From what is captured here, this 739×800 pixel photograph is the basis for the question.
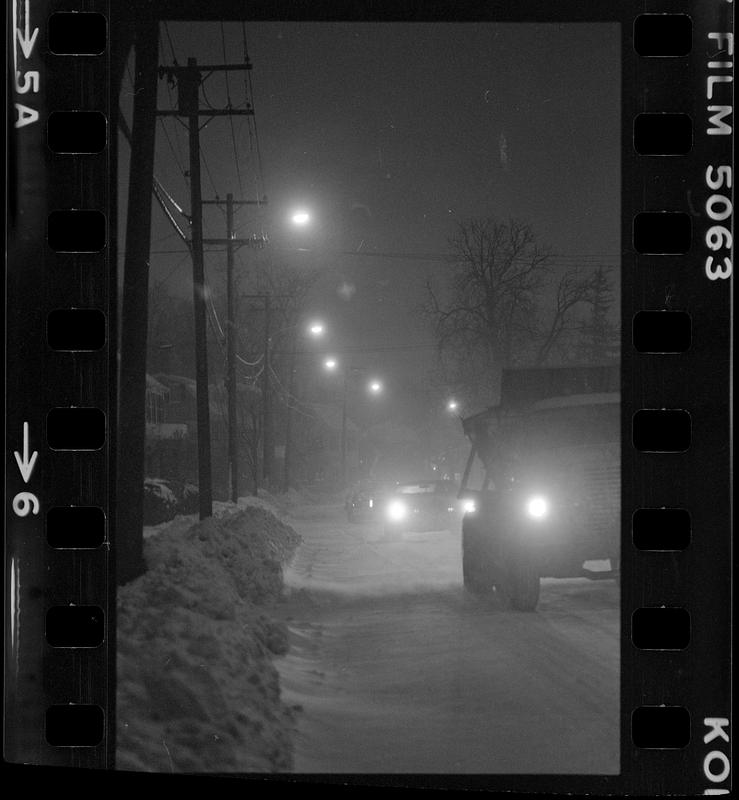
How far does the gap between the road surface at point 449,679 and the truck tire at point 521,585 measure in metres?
0.13

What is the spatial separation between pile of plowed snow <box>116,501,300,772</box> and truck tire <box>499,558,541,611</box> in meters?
2.56

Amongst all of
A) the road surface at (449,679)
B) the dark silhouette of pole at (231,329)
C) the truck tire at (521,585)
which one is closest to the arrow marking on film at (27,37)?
the road surface at (449,679)

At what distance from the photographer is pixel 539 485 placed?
888cm

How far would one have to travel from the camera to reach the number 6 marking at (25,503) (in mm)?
3035

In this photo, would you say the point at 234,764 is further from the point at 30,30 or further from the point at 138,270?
the point at 138,270

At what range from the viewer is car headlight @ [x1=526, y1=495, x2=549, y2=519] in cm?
895

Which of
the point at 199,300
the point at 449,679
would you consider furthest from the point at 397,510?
the point at 449,679

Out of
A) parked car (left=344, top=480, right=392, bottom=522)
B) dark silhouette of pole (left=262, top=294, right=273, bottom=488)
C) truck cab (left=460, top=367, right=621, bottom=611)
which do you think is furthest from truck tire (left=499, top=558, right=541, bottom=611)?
dark silhouette of pole (left=262, top=294, right=273, bottom=488)

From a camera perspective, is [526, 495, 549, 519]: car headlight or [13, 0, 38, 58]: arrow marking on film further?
[526, 495, 549, 519]: car headlight

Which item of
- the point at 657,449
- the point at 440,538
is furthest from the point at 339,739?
the point at 440,538

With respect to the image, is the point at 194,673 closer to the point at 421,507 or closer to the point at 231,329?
the point at 231,329

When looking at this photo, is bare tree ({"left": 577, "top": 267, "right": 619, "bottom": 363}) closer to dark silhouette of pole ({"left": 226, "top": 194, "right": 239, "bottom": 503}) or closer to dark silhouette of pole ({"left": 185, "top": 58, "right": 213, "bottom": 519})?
dark silhouette of pole ({"left": 185, "top": 58, "right": 213, "bottom": 519})

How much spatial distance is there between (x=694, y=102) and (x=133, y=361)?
20.6 feet

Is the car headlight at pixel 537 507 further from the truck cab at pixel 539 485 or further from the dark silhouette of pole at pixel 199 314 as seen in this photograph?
the dark silhouette of pole at pixel 199 314
